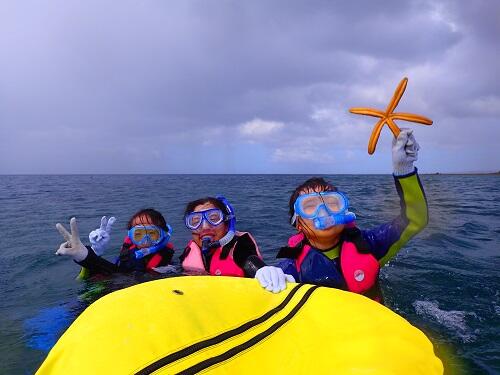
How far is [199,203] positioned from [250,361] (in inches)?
137

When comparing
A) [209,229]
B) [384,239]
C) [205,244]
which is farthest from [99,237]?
[384,239]

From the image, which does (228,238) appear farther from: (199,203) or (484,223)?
(484,223)

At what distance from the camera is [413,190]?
3.15 m

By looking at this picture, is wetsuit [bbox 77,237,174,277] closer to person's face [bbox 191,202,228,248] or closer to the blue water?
the blue water

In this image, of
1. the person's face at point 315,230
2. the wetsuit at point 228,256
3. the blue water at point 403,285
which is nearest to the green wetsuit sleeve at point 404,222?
the person's face at point 315,230

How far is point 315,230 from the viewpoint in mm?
3574

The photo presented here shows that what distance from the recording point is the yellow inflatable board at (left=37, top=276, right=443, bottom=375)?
59.1 inches

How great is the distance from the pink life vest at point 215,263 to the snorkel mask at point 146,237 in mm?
508

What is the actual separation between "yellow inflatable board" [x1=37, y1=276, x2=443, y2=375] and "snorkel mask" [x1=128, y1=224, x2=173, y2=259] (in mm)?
3275

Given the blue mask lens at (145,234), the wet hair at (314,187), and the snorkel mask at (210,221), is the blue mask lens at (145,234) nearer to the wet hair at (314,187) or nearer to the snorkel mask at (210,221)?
the snorkel mask at (210,221)

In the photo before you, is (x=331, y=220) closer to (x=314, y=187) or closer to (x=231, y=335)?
(x=314, y=187)

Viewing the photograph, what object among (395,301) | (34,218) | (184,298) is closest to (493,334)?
(395,301)

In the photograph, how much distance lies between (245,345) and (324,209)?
1916mm

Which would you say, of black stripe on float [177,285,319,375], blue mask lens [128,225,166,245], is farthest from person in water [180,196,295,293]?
black stripe on float [177,285,319,375]
